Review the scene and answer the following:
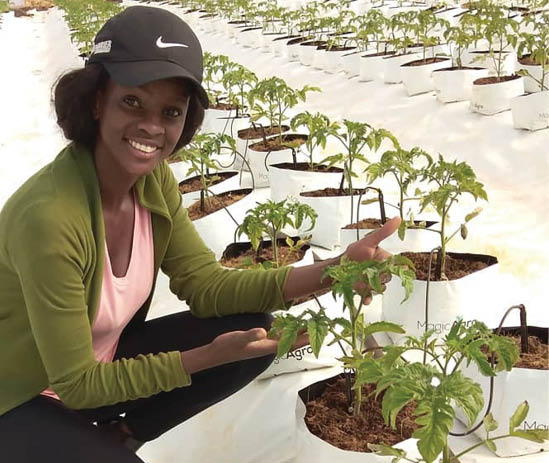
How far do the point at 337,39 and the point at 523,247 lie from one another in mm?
3921

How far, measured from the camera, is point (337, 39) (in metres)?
6.02

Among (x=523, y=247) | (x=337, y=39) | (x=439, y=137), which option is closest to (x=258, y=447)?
(x=523, y=247)

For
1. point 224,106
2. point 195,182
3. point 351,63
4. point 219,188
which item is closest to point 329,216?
point 219,188

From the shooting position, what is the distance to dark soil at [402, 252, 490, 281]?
1896mm

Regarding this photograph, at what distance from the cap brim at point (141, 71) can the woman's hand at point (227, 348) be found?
48 centimetres

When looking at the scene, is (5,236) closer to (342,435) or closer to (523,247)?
(342,435)

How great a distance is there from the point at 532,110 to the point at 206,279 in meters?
2.43

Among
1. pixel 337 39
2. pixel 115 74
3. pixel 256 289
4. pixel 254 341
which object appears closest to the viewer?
Result: pixel 115 74

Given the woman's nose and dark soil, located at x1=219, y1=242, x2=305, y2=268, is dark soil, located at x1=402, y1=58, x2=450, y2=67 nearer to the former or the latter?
dark soil, located at x1=219, y1=242, x2=305, y2=268

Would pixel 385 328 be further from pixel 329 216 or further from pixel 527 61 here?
pixel 527 61

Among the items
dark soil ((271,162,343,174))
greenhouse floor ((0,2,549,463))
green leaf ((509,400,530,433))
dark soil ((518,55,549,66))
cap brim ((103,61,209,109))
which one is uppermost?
cap brim ((103,61,209,109))

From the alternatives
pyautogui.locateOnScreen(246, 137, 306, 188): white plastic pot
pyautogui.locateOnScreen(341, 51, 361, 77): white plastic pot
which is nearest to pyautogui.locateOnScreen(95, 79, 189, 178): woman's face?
pyautogui.locateOnScreen(246, 137, 306, 188): white plastic pot

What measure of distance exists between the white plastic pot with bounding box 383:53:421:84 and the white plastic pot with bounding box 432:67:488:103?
0.72 metres

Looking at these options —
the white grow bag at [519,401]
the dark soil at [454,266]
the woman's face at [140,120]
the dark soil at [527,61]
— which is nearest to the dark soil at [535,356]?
the white grow bag at [519,401]
